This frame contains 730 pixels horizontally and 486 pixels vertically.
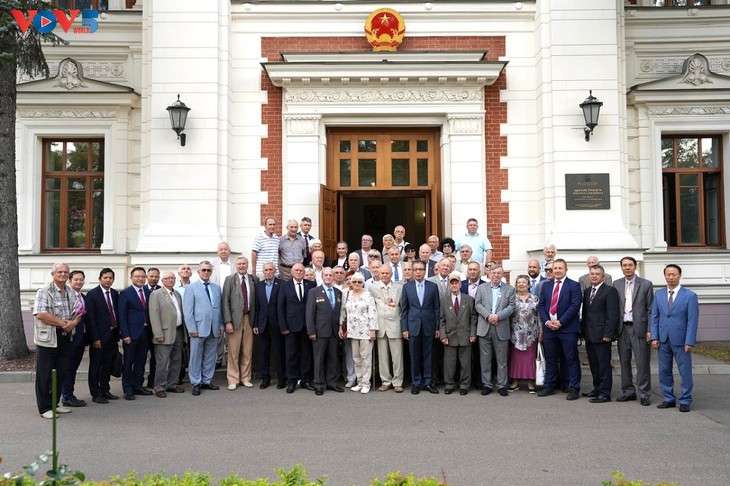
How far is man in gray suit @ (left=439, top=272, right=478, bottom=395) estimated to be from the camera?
916 cm

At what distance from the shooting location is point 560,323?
8.80 metres

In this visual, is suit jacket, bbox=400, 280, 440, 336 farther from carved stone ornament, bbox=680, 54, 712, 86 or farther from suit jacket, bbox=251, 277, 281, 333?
carved stone ornament, bbox=680, 54, 712, 86

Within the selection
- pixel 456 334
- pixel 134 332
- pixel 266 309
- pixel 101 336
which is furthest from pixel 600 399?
pixel 101 336

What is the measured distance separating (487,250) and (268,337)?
420cm

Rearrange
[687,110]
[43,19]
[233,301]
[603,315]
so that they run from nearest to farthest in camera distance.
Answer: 1. [603,315]
2. [233,301]
3. [43,19]
4. [687,110]

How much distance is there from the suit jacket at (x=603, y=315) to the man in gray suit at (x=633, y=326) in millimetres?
94

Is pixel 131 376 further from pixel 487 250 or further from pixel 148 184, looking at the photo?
pixel 487 250

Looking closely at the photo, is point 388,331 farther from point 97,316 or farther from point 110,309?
point 97,316

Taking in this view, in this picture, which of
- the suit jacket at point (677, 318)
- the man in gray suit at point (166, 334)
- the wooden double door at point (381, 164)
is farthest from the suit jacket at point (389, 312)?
the wooden double door at point (381, 164)

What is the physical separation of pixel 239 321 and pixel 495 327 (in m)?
3.82

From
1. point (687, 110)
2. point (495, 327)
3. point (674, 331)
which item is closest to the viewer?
point (674, 331)

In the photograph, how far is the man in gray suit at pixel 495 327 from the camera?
29.8ft

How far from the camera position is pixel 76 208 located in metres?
13.8

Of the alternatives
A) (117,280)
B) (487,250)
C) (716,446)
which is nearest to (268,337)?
(487,250)
